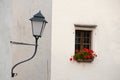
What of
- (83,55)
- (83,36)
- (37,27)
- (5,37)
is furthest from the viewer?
(83,36)

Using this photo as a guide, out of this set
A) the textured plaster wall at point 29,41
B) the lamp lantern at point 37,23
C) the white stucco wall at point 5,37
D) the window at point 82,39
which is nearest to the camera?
the white stucco wall at point 5,37

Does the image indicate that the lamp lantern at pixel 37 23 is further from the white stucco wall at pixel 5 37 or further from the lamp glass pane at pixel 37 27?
the white stucco wall at pixel 5 37

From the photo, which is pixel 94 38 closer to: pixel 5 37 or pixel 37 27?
pixel 37 27

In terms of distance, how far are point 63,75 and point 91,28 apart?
170 cm

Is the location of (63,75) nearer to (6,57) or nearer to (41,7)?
(41,7)

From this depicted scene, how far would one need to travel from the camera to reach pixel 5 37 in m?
4.79

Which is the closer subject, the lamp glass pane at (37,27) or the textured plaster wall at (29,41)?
the lamp glass pane at (37,27)

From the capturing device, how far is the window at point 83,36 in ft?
34.8

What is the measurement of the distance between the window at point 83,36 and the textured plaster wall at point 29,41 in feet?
3.13

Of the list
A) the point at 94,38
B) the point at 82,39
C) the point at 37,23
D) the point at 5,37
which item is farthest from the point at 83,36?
the point at 5,37

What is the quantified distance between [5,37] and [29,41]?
5640 millimetres

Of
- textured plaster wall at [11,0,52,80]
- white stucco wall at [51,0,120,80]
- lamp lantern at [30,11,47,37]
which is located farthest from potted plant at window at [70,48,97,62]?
lamp lantern at [30,11,47,37]

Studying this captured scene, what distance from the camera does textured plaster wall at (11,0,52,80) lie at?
33.6 feet

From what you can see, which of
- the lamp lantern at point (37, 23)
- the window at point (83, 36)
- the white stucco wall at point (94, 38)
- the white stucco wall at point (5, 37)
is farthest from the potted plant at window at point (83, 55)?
the white stucco wall at point (5, 37)
